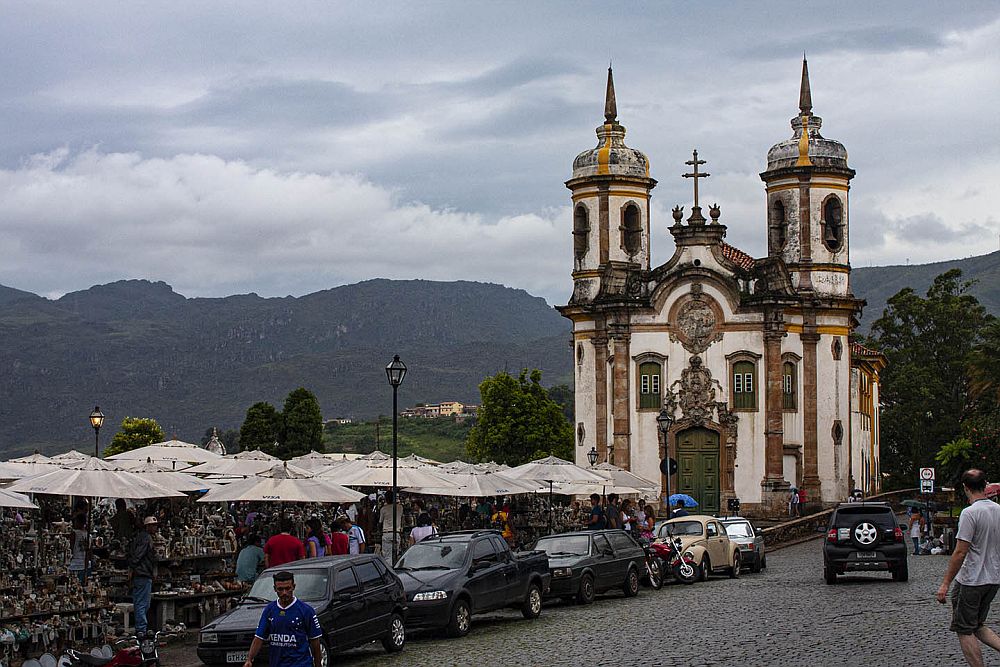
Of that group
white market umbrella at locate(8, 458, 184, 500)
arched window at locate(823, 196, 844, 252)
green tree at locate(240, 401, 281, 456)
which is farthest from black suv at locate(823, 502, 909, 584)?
green tree at locate(240, 401, 281, 456)

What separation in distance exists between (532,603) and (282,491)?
4.96 metres

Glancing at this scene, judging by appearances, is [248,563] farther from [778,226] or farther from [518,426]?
[518,426]

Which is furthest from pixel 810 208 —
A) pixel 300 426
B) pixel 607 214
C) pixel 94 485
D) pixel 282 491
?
pixel 300 426

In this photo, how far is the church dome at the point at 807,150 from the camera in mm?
59219

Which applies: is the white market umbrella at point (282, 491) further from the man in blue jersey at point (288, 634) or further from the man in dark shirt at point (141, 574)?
the man in blue jersey at point (288, 634)

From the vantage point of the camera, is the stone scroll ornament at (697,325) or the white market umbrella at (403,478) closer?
the white market umbrella at (403,478)

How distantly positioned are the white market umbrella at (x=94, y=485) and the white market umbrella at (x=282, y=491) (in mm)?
1055

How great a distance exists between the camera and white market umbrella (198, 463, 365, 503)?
26.4 metres

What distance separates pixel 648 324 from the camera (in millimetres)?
58688

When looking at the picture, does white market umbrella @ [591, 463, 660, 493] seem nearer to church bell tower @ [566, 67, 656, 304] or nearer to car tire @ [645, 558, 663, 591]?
car tire @ [645, 558, 663, 591]

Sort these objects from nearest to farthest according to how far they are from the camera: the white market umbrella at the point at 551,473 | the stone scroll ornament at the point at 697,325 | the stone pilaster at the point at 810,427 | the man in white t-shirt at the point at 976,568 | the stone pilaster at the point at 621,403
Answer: the man in white t-shirt at the point at 976,568
the white market umbrella at the point at 551,473
the stone pilaster at the point at 810,427
the stone scroll ornament at the point at 697,325
the stone pilaster at the point at 621,403

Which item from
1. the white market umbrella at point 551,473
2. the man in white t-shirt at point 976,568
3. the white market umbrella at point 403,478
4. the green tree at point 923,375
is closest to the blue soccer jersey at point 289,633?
the man in white t-shirt at point 976,568

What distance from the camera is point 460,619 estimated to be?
74.1 ft

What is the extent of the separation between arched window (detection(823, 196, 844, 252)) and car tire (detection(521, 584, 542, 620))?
3696 centimetres
